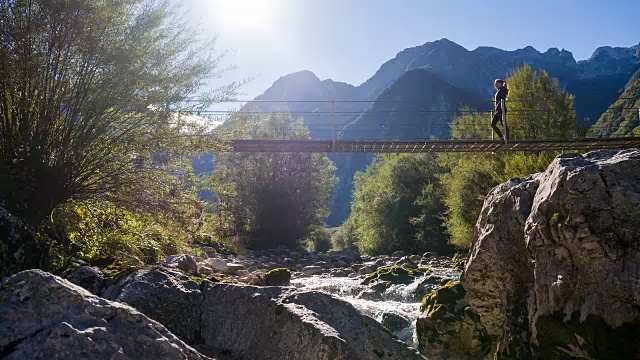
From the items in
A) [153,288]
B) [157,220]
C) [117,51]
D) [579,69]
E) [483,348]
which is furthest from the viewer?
[579,69]

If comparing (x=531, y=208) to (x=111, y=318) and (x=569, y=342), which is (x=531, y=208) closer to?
(x=569, y=342)

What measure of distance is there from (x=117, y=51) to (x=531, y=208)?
642 centimetres

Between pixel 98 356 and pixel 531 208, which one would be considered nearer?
pixel 98 356

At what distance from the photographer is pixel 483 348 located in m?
6.08

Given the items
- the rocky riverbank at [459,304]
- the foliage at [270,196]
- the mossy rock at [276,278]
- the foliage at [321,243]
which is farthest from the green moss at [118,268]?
the foliage at [321,243]

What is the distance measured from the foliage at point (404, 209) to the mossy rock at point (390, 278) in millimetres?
14599

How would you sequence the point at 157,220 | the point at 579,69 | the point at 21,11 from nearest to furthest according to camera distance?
the point at 21,11, the point at 157,220, the point at 579,69

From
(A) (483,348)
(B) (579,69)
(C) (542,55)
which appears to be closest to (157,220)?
(A) (483,348)

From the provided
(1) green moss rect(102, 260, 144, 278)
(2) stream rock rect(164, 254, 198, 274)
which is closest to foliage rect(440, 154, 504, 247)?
(2) stream rock rect(164, 254, 198, 274)

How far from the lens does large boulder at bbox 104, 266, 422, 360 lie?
3.59m

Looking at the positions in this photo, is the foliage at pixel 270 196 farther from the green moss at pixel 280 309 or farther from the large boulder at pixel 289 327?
the green moss at pixel 280 309

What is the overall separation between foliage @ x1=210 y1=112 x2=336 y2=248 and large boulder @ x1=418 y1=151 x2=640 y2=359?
21.8 meters

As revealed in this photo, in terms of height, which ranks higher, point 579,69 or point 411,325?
point 579,69

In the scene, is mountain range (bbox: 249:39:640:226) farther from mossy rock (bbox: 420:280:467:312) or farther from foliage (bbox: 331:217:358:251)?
mossy rock (bbox: 420:280:467:312)
